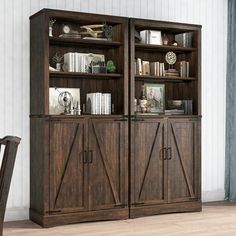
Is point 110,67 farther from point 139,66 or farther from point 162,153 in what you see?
point 162,153

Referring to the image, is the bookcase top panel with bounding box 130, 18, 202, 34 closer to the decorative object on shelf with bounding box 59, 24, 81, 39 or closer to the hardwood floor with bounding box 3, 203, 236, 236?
the decorative object on shelf with bounding box 59, 24, 81, 39

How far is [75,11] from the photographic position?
18.2ft

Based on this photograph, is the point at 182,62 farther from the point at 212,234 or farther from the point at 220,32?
the point at 212,234

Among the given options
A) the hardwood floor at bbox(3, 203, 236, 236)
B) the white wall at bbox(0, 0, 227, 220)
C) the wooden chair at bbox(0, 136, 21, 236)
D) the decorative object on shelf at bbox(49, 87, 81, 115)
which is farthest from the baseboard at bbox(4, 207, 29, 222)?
the wooden chair at bbox(0, 136, 21, 236)

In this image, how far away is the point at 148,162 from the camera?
555 cm

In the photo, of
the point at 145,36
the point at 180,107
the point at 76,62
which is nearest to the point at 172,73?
the point at 180,107

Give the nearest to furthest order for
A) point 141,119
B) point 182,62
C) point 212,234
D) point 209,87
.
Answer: point 212,234
point 141,119
point 182,62
point 209,87

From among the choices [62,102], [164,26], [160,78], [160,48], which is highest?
[164,26]

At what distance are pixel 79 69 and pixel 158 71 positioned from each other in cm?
98

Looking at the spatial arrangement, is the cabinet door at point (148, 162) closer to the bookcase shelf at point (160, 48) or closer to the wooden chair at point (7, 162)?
the bookcase shelf at point (160, 48)

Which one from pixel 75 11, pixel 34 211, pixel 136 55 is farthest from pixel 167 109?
pixel 34 211

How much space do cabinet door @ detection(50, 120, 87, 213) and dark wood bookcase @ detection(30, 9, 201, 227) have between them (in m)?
0.01

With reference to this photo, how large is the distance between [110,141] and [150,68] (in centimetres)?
104

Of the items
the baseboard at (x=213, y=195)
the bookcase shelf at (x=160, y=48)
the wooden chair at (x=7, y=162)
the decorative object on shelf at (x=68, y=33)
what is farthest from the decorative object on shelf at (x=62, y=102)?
the wooden chair at (x=7, y=162)
